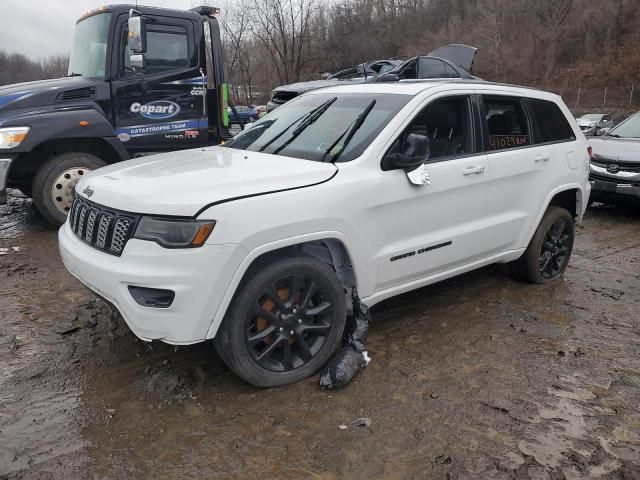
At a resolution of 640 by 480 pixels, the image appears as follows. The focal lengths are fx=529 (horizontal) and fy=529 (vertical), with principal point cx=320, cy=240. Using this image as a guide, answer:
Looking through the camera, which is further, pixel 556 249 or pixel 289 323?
pixel 556 249

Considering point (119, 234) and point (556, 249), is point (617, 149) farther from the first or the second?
point (119, 234)

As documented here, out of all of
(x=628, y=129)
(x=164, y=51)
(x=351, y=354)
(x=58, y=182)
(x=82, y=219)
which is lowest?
(x=351, y=354)

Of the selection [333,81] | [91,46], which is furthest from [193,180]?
[333,81]

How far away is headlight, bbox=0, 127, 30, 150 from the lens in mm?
5766

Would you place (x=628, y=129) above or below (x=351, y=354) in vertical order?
above

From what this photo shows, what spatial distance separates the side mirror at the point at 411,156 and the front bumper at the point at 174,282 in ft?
3.98

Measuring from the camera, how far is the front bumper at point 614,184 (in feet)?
25.0

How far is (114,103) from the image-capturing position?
672 cm

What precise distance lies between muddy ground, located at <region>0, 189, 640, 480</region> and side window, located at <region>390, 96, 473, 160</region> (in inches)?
52.3

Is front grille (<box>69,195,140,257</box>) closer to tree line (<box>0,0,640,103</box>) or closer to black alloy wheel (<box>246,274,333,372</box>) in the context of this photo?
Answer: black alloy wheel (<box>246,274,333,372</box>)

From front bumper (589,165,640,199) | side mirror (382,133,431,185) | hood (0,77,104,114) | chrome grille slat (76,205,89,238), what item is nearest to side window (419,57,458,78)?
front bumper (589,165,640,199)

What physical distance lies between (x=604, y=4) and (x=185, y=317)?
61.5 meters

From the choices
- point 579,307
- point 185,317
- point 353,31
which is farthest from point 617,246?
point 353,31

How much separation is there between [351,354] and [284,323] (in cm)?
55
